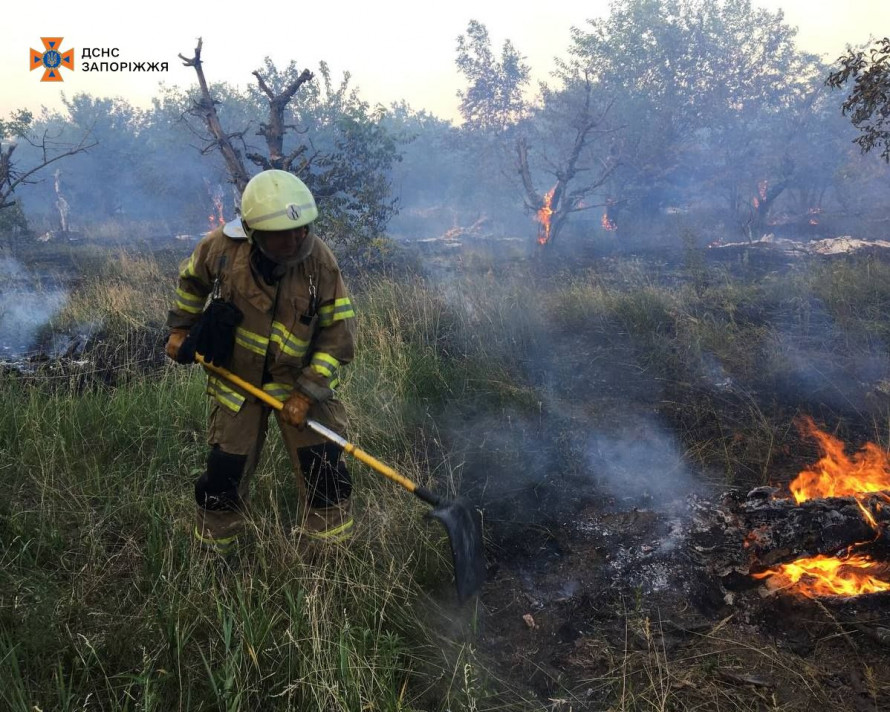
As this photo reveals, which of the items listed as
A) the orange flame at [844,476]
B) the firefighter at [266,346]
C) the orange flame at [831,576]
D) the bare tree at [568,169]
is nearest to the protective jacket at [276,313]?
the firefighter at [266,346]

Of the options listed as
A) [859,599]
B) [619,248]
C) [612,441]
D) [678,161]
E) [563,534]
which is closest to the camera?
[859,599]

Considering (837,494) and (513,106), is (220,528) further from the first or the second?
(513,106)

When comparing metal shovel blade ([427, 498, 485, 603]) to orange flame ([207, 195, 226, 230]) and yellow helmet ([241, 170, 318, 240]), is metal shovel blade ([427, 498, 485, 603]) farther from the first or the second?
orange flame ([207, 195, 226, 230])

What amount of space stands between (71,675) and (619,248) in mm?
19270

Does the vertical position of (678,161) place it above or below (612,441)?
above

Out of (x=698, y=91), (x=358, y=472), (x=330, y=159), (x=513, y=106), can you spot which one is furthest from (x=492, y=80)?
(x=358, y=472)

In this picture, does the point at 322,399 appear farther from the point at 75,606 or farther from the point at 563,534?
the point at 563,534

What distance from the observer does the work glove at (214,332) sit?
105 inches

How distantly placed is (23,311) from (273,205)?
24.4ft

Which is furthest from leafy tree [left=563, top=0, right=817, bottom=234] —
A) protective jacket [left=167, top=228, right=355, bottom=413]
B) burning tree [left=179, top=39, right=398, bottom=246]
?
protective jacket [left=167, top=228, right=355, bottom=413]

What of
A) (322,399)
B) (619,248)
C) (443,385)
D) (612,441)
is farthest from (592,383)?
(619,248)

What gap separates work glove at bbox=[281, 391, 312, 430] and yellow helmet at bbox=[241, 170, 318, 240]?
0.81 metres

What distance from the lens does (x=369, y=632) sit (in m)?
2.24

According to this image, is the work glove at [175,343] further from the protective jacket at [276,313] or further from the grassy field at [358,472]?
the grassy field at [358,472]
